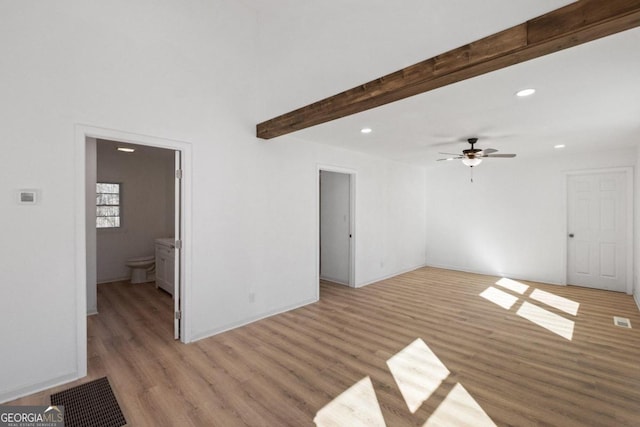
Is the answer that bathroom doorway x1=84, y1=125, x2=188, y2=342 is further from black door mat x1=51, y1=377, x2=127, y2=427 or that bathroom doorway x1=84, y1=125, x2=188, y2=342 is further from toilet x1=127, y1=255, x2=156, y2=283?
black door mat x1=51, y1=377, x2=127, y2=427

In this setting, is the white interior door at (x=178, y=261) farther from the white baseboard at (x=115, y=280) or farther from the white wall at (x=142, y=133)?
the white baseboard at (x=115, y=280)

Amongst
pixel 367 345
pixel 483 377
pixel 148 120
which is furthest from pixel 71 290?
pixel 483 377

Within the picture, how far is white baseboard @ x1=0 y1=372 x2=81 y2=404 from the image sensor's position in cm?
218

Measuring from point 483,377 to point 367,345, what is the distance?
3.59ft

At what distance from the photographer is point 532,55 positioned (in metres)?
1.75

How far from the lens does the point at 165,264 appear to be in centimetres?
498

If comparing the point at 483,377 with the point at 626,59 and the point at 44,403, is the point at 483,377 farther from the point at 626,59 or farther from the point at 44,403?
the point at 44,403

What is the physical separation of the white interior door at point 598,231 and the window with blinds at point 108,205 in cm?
899

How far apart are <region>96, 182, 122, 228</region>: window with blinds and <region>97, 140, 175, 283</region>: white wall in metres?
0.09

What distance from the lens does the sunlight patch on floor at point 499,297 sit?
4.50 meters

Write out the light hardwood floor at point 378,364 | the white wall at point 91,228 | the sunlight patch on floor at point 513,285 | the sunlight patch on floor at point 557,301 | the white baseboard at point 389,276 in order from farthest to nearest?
the white baseboard at point 389,276 < the sunlight patch on floor at point 513,285 < the sunlight patch on floor at point 557,301 < the white wall at point 91,228 < the light hardwood floor at point 378,364

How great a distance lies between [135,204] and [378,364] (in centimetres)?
577

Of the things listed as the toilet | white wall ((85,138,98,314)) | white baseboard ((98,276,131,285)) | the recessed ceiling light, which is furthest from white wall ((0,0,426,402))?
white baseboard ((98,276,131,285))

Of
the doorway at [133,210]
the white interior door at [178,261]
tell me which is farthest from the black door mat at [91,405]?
the doorway at [133,210]
